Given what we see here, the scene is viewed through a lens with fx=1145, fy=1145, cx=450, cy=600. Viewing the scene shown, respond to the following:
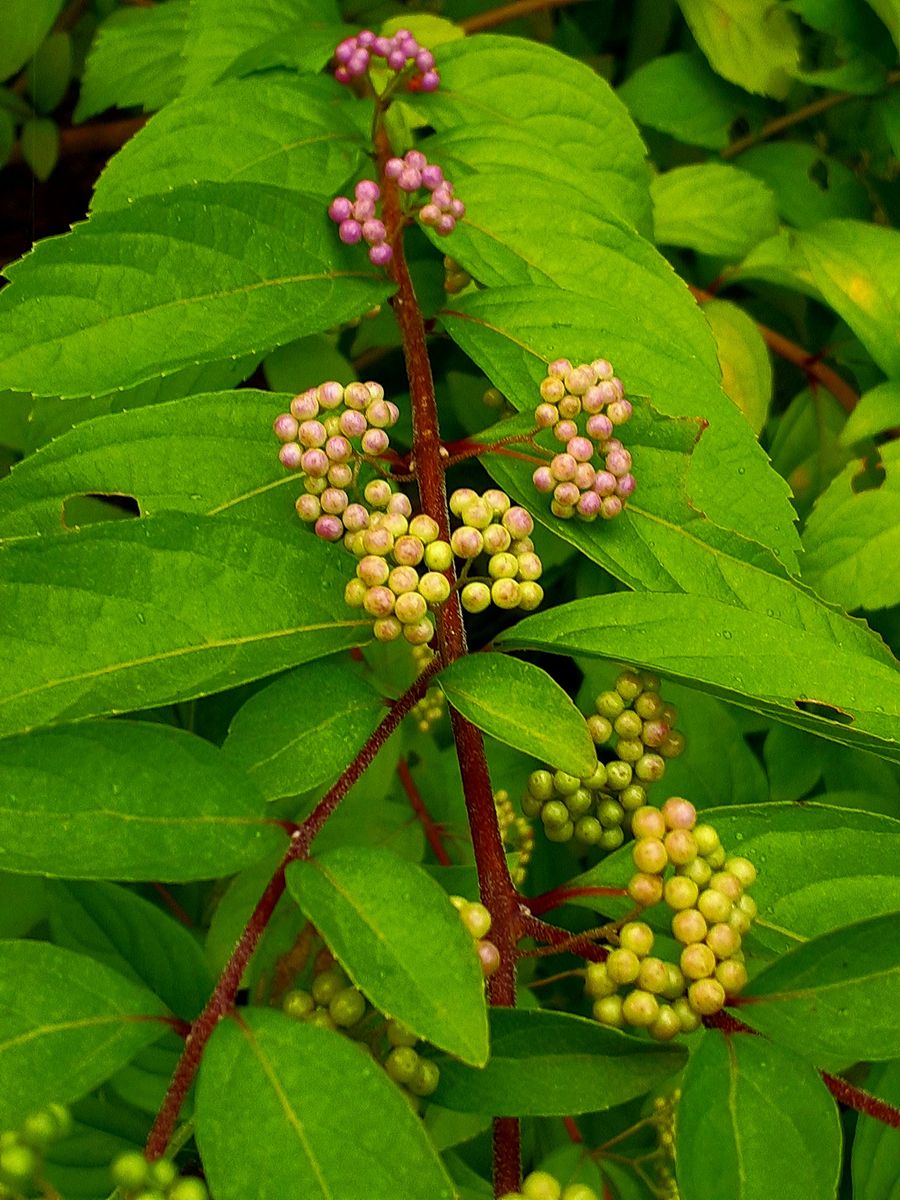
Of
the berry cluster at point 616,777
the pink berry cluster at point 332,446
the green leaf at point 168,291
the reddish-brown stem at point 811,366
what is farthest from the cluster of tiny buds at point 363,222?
the reddish-brown stem at point 811,366

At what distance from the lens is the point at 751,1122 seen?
84 centimetres

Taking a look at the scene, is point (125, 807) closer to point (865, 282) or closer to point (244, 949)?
point (244, 949)

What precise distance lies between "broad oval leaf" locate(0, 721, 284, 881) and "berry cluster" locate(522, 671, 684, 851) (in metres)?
0.37

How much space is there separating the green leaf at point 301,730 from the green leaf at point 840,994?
403mm

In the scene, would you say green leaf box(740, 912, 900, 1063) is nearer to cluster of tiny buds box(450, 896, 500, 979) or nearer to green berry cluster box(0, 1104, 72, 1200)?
cluster of tiny buds box(450, 896, 500, 979)

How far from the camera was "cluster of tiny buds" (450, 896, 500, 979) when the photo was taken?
931mm

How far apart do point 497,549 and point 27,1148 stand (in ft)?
2.03

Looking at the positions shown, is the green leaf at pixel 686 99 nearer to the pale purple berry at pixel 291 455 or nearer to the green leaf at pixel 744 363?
the green leaf at pixel 744 363

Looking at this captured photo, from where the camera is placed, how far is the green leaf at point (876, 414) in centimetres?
169

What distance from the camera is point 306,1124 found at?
0.78m

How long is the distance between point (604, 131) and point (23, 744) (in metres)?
1.21

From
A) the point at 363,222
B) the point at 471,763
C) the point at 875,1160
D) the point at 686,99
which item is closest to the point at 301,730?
the point at 471,763

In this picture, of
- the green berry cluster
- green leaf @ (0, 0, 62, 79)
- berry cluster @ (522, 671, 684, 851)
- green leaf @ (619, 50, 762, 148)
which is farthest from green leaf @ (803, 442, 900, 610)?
green leaf @ (0, 0, 62, 79)

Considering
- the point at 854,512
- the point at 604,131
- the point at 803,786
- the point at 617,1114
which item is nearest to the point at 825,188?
the point at 604,131
